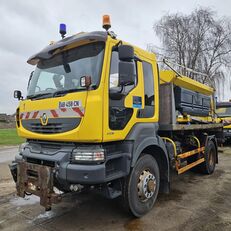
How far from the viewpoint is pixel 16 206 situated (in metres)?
5.00

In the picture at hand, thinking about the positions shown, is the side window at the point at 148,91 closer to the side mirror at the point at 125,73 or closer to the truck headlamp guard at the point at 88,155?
the side mirror at the point at 125,73

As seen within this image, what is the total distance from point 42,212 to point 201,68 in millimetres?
17031

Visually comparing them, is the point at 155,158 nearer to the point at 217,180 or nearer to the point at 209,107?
the point at 217,180

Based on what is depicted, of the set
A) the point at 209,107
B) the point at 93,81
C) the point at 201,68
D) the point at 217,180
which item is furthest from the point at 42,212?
the point at 201,68

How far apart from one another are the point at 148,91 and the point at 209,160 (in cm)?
383

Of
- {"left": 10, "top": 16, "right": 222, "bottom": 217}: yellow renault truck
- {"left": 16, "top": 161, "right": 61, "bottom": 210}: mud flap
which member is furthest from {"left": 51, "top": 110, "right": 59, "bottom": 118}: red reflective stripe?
{"left": 16, "top": 161, "right": 61, "bottom": 210}: mud flap

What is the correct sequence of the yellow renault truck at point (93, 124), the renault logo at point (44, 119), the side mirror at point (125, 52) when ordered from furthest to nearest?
the renault logo at point (44, 119), the side mirror at point (125, 52), the yellow renault truck at point (93, 124)

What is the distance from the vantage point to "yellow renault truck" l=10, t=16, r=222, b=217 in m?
3.65

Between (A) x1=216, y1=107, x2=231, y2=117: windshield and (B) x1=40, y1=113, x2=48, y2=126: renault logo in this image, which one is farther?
(A) x1=216, y1=107, x2=231, y2=117: windshield

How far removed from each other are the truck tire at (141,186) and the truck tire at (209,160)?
299cm

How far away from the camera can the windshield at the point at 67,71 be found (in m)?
3.91

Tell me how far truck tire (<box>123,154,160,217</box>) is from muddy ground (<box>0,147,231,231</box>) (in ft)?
0.64

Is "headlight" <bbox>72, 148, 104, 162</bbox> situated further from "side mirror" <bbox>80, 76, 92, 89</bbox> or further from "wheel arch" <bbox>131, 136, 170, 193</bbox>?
"wheel arch" <bbox>131, 136, 170, 193</bbox>

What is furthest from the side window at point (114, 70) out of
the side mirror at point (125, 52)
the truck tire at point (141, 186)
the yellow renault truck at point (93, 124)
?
the truck tire at point (141, 186)
